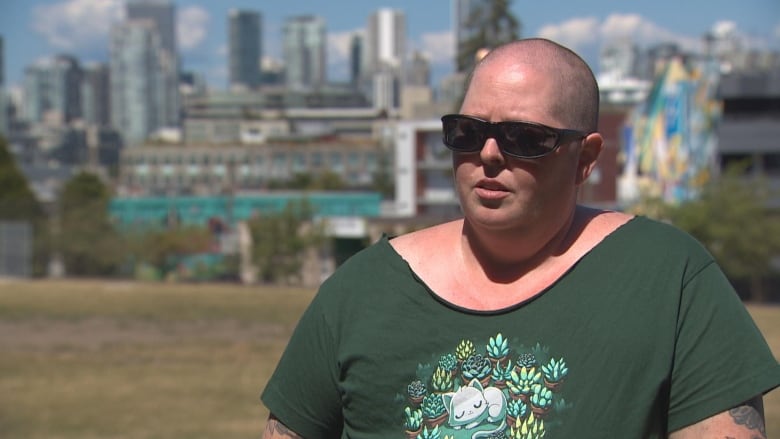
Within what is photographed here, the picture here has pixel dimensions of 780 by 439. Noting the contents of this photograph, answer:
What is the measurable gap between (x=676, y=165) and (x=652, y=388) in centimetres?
7007

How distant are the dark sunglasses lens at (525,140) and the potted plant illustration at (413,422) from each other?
566 millimetres

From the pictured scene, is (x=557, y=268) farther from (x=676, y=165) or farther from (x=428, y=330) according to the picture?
(x=676, y=165)

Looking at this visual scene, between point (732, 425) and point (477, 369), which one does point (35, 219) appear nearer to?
point (477, 369)

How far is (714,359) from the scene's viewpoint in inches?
101

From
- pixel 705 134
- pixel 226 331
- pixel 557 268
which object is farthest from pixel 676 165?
pixel 557 268

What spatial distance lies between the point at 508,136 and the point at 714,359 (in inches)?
24.1

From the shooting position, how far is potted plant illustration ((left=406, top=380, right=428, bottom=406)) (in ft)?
8.82

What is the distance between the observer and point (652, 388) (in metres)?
2.58

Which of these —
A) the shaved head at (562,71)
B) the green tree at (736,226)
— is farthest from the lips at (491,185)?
the green tree at (736,226)

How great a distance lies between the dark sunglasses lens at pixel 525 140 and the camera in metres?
2.73

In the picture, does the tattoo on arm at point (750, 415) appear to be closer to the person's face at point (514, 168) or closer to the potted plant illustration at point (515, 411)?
the potted plant illustration at point (515, 411)

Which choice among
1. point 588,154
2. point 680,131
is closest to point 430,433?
point 588,154

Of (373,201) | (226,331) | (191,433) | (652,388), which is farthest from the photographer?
(373,201)

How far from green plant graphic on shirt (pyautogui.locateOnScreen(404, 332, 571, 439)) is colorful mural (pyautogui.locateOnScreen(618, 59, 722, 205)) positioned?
65940 millimetres
